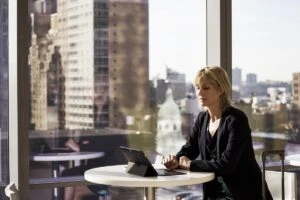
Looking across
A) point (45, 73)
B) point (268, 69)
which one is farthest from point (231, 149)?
point (268, 69)

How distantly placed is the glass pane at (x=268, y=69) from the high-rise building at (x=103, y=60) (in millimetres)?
838

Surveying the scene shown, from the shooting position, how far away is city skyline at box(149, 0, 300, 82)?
12.8ft

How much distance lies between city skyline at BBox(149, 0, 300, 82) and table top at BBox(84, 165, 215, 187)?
1390mm

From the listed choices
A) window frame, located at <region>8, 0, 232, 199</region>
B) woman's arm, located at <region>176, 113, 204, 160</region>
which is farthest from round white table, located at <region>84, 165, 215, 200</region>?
window frame, located at <region>8, 0, 232, 199</region>

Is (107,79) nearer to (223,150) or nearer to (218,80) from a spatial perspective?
(218,80)

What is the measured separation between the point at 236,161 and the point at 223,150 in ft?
0.37

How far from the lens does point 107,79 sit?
12.3 ft

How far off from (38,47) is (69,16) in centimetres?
33

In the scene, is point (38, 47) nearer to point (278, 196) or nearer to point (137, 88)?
point (137, 88)

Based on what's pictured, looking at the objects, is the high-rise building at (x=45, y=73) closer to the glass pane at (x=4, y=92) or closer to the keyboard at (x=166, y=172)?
the glass pane at (x=4, y=92)

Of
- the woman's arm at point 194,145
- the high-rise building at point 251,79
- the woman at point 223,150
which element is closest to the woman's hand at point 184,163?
the woman at point 223,150

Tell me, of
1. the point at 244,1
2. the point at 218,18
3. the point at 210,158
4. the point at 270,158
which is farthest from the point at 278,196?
the point at 244,1

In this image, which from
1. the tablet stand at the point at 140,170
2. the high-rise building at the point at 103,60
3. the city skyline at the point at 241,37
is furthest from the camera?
the city skyline at the point at 241,37

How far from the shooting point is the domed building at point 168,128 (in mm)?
3904
